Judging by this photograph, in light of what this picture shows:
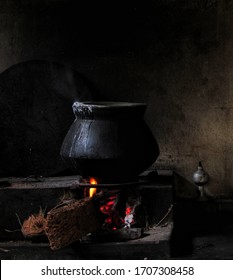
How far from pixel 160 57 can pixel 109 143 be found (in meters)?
1.84

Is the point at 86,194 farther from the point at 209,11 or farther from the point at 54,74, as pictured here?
the point at 209,11

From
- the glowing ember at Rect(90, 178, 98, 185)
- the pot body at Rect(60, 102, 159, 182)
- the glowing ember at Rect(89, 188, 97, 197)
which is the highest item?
the pot body at Rect(60, 102, 159, 182)

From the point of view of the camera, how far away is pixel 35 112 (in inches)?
283

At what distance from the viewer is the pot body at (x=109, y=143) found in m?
5.66

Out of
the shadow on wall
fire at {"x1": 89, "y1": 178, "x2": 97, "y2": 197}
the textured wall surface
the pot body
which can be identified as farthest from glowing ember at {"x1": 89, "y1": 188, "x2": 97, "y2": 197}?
the textured wall surface

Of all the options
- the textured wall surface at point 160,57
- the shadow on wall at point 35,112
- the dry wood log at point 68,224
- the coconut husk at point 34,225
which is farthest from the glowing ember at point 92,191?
the textured wall surface at point 160,57

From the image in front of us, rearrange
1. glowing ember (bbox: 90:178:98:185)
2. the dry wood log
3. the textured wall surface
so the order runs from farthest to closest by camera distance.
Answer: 1. the textured wall surface
2. glowing ember (bbox: 90:178:98:185)
3. the dry wood log

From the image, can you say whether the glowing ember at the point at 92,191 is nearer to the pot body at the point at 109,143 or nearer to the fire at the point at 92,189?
the fire at the point at 92,189

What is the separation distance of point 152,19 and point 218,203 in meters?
2.24

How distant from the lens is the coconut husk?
5.72m

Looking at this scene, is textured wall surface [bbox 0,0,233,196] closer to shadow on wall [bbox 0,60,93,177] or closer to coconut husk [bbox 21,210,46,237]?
shadow on wall [bbox 0,60,93,177]

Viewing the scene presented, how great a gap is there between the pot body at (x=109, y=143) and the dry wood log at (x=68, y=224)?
40 centimetres

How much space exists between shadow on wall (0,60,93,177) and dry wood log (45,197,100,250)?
1711 mm

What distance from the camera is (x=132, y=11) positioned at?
7.13 metres
